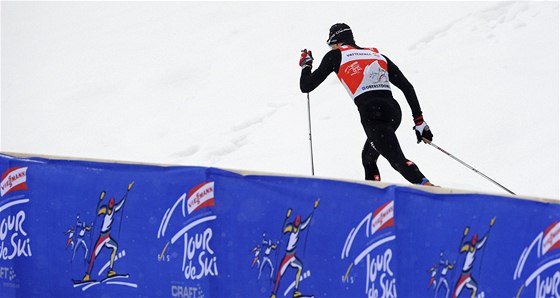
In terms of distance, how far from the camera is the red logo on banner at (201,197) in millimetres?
6227

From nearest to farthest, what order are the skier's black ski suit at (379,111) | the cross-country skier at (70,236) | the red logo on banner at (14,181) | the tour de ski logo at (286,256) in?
the tour de ski logo at (286,256) → the cross-country skier at (70,236) → the red logo on banner at (14,181) → the skier's black ski suit at (379,111)

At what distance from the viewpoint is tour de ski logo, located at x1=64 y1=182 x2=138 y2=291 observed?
652 cm

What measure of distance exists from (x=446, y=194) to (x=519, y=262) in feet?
1.98

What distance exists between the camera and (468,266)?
5.68m

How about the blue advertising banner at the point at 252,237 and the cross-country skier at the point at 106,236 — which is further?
the cross-country skier at the point at 106,236

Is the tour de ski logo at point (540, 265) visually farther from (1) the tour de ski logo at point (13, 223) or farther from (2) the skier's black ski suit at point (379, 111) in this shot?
(1) the tour de ski logo at point (13, 223)

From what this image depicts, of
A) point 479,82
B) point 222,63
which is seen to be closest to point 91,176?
point 479,82

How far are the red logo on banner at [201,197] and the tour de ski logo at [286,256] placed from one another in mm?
447

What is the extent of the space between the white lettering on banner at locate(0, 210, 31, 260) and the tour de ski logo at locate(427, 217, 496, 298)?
307 cm

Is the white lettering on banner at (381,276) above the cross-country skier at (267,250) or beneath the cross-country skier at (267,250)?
beneath

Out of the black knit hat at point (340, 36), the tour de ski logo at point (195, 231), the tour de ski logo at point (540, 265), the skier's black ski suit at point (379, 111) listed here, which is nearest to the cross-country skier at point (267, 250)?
the tour de ski logo at point (195, 231)

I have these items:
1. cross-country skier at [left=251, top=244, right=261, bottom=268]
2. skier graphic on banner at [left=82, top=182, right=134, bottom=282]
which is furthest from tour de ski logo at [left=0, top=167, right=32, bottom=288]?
cross-country skier at [left=251, top=244, right=261, bottom=268]

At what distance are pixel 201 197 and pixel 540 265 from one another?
7.40 feet

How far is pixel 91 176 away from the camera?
21.7 ft
